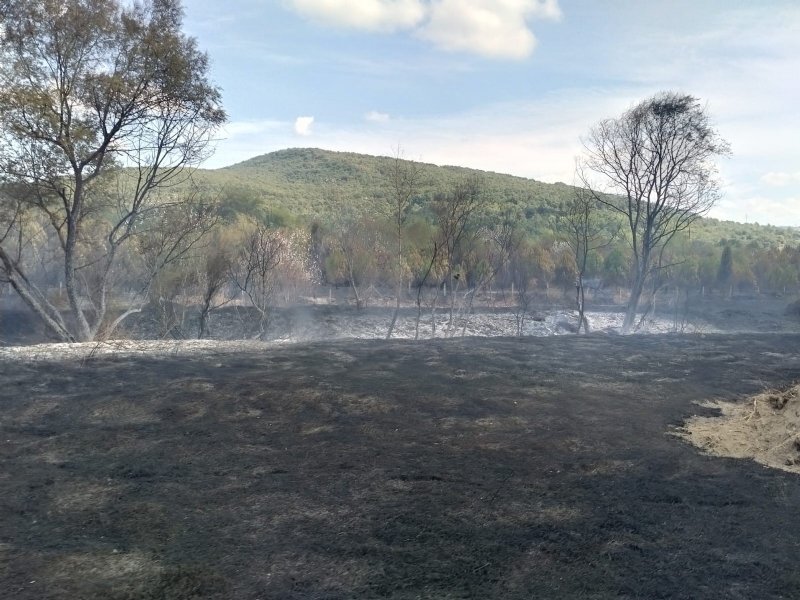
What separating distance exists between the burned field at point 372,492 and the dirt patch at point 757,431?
0.33 metres

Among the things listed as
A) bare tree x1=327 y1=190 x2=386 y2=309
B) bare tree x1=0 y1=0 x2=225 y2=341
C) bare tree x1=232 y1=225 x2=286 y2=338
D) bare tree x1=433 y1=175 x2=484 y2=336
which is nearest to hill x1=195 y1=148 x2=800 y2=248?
bare tree x1=327 y1=190 x2=386 y2=309

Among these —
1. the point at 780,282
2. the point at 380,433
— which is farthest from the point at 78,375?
the point at 780,282

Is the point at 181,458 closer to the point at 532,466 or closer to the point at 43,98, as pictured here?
the point at 532,466

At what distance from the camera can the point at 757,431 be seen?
7023 millimetres

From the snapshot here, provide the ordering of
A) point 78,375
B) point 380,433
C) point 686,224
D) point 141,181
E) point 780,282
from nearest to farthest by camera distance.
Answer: point 380,433 < point 78,375 < point 141,181 < point 686,224 < point 780,282

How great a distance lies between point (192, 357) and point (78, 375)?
2400 millimetres

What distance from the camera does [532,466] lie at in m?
5.70

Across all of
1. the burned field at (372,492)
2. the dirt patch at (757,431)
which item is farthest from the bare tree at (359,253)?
the dirt patch at (757,431)

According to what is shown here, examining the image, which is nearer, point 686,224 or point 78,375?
point 78,375

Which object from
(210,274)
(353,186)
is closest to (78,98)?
(210,274)

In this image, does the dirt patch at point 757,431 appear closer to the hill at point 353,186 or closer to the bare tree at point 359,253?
the bare tree at point 359,253

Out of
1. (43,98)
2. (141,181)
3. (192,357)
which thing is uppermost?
(43,98)

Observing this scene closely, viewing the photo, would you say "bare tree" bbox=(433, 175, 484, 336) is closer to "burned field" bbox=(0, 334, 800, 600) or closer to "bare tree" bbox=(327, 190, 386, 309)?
"bare tree" bbox=(327, 190, 386, 309)

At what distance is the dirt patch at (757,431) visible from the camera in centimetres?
626
